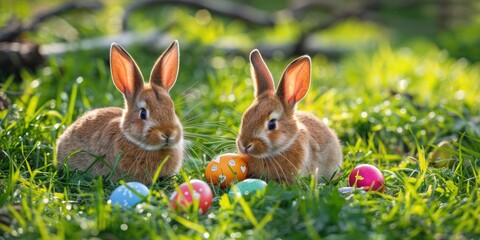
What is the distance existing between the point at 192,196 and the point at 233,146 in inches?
50.2

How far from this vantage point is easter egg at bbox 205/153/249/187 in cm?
455

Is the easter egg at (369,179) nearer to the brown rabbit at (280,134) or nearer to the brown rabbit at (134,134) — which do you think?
the brown rabbit at (280,134)

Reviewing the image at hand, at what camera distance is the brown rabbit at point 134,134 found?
4.59 meters

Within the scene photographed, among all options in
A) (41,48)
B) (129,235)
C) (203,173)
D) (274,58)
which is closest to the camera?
(129,235)

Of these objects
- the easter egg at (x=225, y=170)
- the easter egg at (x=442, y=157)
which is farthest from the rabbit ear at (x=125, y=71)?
the easter egg at (x=442, y=157)

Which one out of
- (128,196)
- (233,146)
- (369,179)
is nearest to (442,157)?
(369,179)

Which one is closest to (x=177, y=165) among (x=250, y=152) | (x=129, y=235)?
(x=250, y=152)

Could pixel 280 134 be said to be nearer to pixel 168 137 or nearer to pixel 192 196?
pixel 168 137

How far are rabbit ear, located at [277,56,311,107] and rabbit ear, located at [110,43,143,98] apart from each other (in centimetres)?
96

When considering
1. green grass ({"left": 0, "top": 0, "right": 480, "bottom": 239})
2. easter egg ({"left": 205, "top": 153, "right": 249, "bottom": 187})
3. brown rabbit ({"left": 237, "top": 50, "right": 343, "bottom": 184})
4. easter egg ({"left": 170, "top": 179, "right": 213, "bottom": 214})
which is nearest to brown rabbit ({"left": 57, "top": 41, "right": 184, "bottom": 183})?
green grass ({"left": 0, "top": 0, "right": 480, "bottom": 239})

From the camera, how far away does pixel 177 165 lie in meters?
4.77

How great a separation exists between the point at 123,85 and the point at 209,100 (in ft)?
5.44

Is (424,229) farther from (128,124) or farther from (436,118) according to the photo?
(436,118)

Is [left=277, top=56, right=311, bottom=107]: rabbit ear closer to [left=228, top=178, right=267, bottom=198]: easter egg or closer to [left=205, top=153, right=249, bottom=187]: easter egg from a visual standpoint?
[left=205, top=153, right=249, bottom=187]: easter egg
